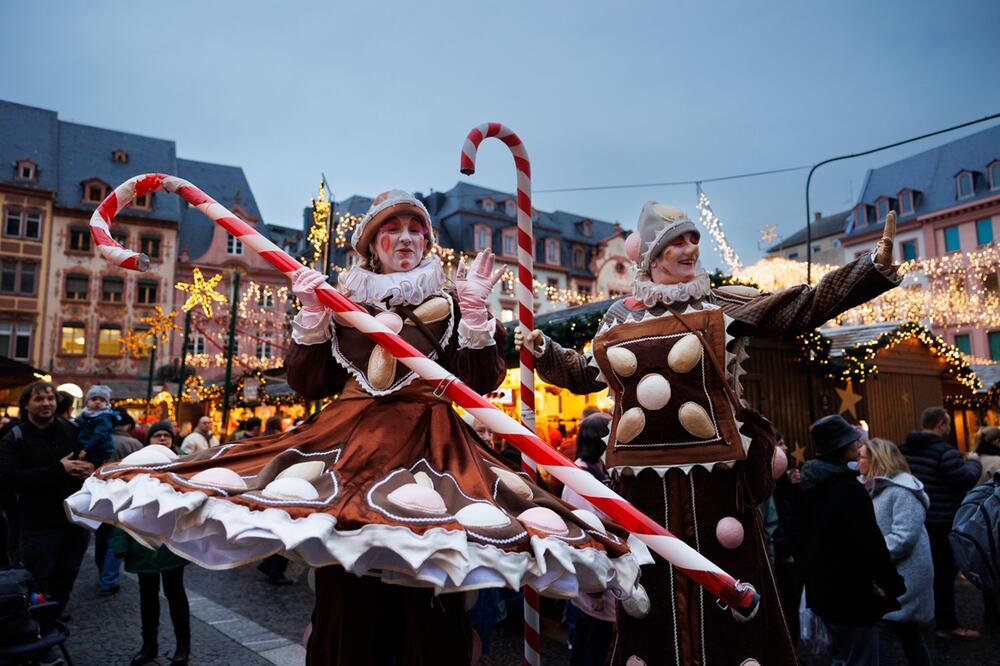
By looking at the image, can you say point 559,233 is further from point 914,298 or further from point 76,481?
point 76,481

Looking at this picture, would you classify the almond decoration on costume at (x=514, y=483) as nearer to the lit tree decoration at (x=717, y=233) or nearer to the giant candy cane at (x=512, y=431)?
the giant candy cane at (x=512, y=431)

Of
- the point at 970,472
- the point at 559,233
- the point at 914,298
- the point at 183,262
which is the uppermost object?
the point at 559,233

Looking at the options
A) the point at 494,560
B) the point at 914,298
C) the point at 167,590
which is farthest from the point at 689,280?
the point at 914,298

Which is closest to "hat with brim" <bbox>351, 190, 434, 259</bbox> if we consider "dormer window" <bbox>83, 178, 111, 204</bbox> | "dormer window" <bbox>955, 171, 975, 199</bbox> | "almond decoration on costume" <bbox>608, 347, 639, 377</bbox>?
"almond decoration on costume" <bbox>608, 347, 639, 377</bbox>

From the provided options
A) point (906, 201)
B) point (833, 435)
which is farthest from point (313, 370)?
point (906, 201)

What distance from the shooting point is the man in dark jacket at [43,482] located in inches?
193

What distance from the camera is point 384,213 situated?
2.76m

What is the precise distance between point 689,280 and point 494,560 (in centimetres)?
189

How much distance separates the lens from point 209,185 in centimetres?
3609

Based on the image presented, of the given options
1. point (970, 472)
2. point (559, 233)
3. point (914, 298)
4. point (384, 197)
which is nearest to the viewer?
point (384, 197)

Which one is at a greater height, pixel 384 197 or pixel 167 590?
pixel 384 197

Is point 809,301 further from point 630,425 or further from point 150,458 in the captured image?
point 150,458

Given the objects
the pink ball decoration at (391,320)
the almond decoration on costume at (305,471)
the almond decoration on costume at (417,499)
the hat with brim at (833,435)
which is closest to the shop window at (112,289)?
the pink ball decoration at (391,320)

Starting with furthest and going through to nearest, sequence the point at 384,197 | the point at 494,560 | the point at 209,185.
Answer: the point at 209,185 < the point at 384,197 < the point at 494,560
